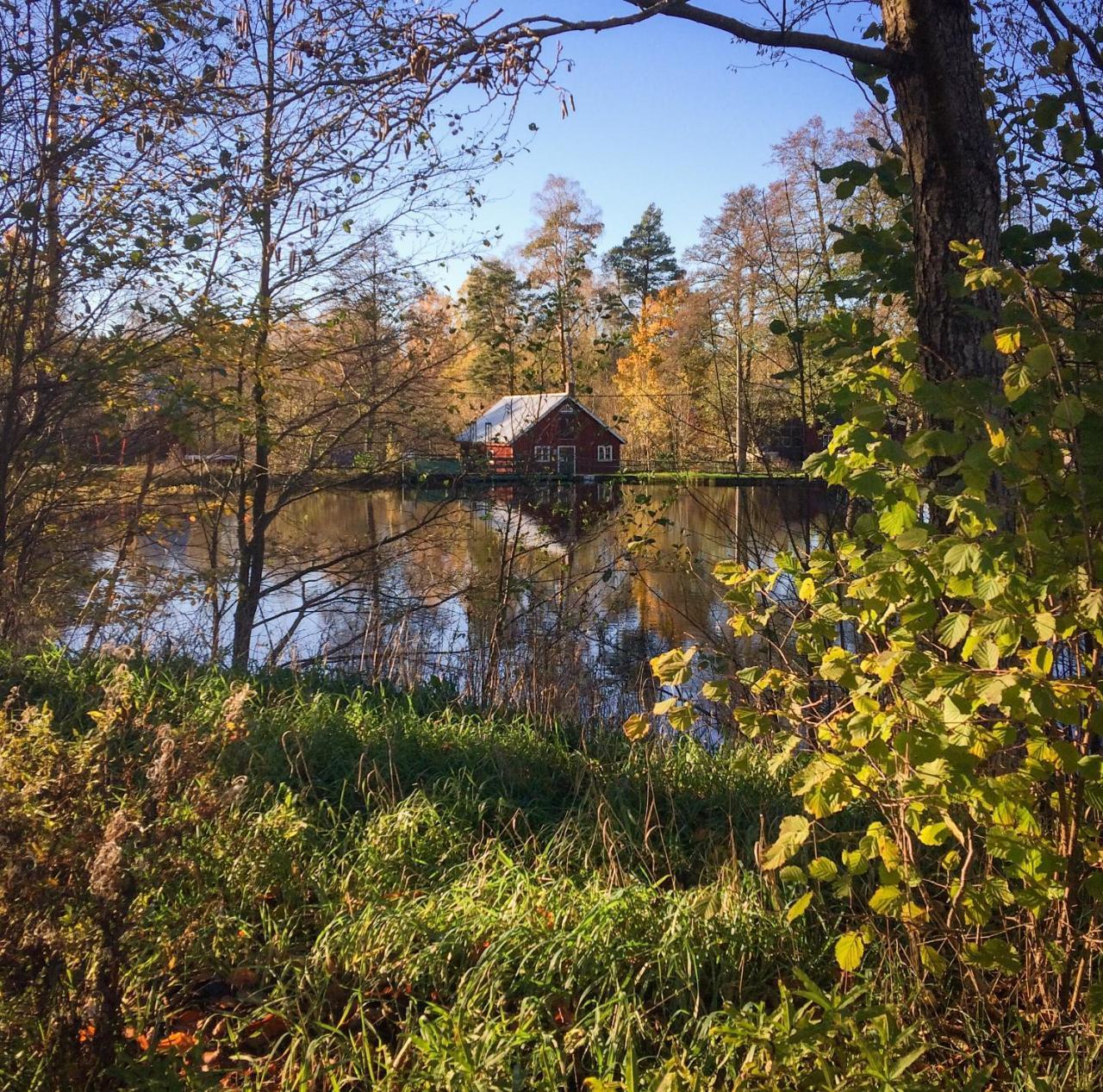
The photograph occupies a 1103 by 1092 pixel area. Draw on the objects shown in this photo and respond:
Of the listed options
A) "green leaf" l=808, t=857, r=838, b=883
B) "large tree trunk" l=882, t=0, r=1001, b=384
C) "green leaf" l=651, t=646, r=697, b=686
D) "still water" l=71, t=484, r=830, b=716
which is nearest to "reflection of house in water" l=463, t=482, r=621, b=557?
"still water" l=71, t=484, r=830, b=716

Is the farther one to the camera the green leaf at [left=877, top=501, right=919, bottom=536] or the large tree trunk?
the large tree trunk

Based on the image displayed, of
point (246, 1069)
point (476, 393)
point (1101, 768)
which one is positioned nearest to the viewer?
point (1101, 768)

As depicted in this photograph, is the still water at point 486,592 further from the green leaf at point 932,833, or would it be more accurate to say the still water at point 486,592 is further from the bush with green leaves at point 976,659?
the green leaf at point 932,833

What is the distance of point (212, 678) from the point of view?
5457 mm

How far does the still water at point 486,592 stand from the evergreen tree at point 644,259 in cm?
3595

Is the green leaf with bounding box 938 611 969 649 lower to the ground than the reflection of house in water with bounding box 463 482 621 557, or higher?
lower

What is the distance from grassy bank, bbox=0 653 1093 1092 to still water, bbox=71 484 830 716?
8.67 feet

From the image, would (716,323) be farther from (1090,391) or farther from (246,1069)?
(246,1069)

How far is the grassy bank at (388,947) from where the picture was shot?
7.29 feet

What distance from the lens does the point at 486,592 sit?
10.8 metres

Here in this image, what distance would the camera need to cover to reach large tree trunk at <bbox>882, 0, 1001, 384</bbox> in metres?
3.44

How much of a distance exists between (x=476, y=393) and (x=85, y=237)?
5.60 m

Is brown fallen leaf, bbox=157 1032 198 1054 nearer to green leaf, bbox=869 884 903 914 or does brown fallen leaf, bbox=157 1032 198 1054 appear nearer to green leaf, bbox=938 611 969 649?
green leaf, bbox=869 884 903 914

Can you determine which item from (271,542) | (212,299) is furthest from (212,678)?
(271,542)
